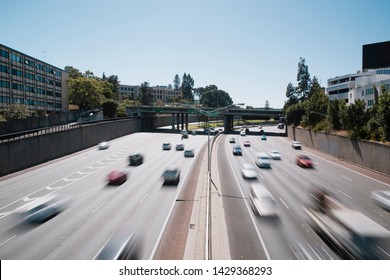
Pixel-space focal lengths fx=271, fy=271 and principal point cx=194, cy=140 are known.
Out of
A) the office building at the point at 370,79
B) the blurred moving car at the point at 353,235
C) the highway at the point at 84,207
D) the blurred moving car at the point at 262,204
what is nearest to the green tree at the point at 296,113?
the office building at the point at 370,79

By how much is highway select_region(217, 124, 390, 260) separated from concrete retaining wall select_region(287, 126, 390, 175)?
297 cm

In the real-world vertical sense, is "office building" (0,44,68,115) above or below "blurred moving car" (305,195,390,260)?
above

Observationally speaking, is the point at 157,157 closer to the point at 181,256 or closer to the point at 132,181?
the point at 132,181

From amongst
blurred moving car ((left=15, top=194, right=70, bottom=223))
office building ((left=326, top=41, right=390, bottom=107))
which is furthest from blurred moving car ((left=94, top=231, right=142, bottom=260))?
office building ((left=326, top=41, right=390, bottom=107))

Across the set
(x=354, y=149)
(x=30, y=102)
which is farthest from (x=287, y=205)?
(x=30, y=102)

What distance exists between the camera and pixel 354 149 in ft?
156

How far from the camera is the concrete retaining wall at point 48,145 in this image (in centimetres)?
4019

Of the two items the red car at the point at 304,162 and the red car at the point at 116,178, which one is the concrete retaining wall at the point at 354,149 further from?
the red car at the point at 116,178

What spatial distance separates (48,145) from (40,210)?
104 feet

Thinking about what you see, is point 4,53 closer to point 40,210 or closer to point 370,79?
point 40,210

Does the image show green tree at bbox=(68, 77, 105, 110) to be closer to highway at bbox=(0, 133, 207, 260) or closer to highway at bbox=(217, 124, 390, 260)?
highway at bbox=(0, 133, 207, 260)

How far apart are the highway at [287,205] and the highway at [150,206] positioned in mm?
51

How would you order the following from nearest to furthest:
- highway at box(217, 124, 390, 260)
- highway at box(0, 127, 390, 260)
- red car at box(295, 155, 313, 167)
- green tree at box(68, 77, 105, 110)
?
1. highway at box(217, 124, 390, 260)
2. highway at box(0, 127, 390, 260)
3. red car at box(295, 155, 313, 167)
4. green tree at box(68, 77, 105, 110)

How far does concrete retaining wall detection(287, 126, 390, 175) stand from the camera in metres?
39.3
